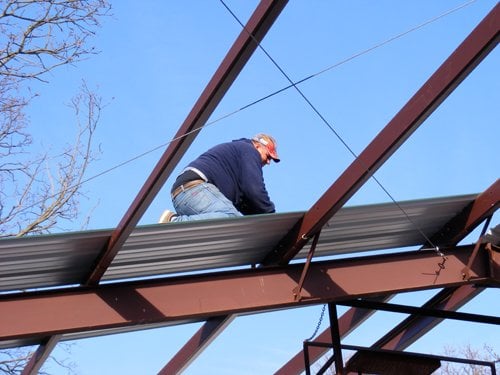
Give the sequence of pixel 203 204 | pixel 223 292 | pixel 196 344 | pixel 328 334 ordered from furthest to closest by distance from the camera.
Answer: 1. pixel 328 334
2. pixel 196 344
3. pixel 203 204
4. pixel 223 292

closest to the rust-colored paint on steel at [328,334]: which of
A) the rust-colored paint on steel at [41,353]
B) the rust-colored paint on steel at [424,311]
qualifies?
the rust-colored paint on steel at [424,311]

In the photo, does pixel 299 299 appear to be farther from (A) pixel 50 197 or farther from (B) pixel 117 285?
(A) pixel 50 197

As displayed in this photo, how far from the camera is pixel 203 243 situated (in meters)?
5.20

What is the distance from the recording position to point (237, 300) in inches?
209

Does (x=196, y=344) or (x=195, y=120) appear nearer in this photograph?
(x=195, y=120)

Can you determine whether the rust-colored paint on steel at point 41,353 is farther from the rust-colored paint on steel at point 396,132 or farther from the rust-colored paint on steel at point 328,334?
the rust-colored paint on steel at point 328,334

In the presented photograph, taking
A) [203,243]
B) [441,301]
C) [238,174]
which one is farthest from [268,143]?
[441,301]

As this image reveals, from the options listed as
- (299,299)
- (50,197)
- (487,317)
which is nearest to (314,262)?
(299,299)

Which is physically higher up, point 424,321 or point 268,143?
point 268,143

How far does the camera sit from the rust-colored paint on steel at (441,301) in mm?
5797

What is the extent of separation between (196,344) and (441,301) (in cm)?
208

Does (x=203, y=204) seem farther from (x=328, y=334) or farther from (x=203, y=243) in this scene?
(x=328, y=334)

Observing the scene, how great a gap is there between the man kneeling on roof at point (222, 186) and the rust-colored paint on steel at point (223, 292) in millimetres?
502

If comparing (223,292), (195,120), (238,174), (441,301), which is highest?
(238,174)
